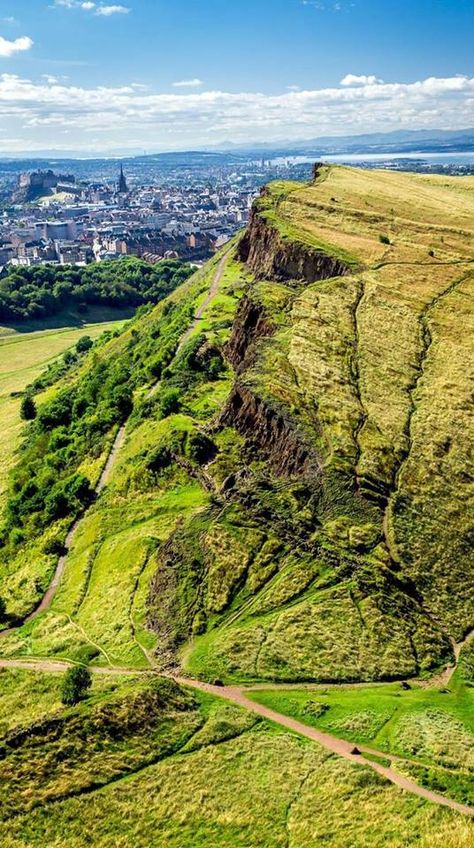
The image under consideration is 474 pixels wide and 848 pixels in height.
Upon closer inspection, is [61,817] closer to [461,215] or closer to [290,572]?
[290,572]

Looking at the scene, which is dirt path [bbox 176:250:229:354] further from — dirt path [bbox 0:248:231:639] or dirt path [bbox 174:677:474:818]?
dirt path [bbox 174:677:474:818]

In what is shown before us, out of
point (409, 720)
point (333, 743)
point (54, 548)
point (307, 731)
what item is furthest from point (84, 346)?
point (409, 720)

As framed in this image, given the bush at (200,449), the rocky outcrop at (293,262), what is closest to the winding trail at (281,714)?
the bush at (200,449)

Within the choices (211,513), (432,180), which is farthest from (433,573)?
(432,180)

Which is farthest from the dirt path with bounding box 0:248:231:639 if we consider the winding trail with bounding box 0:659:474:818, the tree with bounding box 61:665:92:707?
the tree with bounding box 61:665:92:707

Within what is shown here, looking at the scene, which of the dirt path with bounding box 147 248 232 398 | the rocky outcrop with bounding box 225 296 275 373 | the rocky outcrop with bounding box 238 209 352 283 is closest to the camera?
the rocky outcrop with bounding box 225 296 275 373

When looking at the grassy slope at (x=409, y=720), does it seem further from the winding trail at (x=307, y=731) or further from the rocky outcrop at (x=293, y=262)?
the rocky outcrop at (x=293, y=262)
